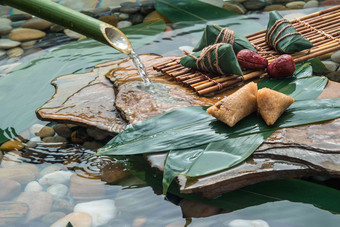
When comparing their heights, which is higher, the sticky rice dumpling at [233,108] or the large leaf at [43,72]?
the sticky rice dumpling at [233,108]

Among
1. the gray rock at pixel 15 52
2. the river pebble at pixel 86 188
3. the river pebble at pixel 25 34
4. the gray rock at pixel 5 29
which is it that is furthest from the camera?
the gray rock at pixel 5 29

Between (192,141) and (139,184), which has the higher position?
(192,141)

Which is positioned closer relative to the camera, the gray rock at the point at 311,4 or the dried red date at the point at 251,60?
the dried red date at the point at 251,60

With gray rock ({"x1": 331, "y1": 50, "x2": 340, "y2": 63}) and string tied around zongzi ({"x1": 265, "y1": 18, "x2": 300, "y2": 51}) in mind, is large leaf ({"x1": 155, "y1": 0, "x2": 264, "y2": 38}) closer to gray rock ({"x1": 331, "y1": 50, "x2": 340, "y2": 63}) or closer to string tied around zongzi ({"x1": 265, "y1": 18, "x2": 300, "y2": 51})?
string tied around zongzi ({"x1": 265, "y1": 18, "x2": 300, "y2": 51})

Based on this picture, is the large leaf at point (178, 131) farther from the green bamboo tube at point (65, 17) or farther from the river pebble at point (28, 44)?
the river pebble at point (28, 44)

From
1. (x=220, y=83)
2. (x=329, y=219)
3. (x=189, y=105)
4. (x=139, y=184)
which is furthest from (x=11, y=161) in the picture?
(x=329, y=219)

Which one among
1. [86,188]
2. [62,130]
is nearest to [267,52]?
[62,130]

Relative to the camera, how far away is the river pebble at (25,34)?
3869 mm

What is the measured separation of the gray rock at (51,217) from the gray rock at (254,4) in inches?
117

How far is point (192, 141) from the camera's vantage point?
6.86 ft

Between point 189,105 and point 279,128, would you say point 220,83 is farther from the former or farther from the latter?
point 279,128

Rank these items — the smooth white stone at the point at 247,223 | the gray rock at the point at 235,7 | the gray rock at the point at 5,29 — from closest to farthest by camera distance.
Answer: the smooth white stone at the point at 247,223
the gray rock at the point at 5,29
the gray rock at the point at 235,7

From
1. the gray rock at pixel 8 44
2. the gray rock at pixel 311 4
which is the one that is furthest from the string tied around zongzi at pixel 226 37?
the gray rock at pixel 8 44

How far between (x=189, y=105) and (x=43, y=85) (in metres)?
1.26
